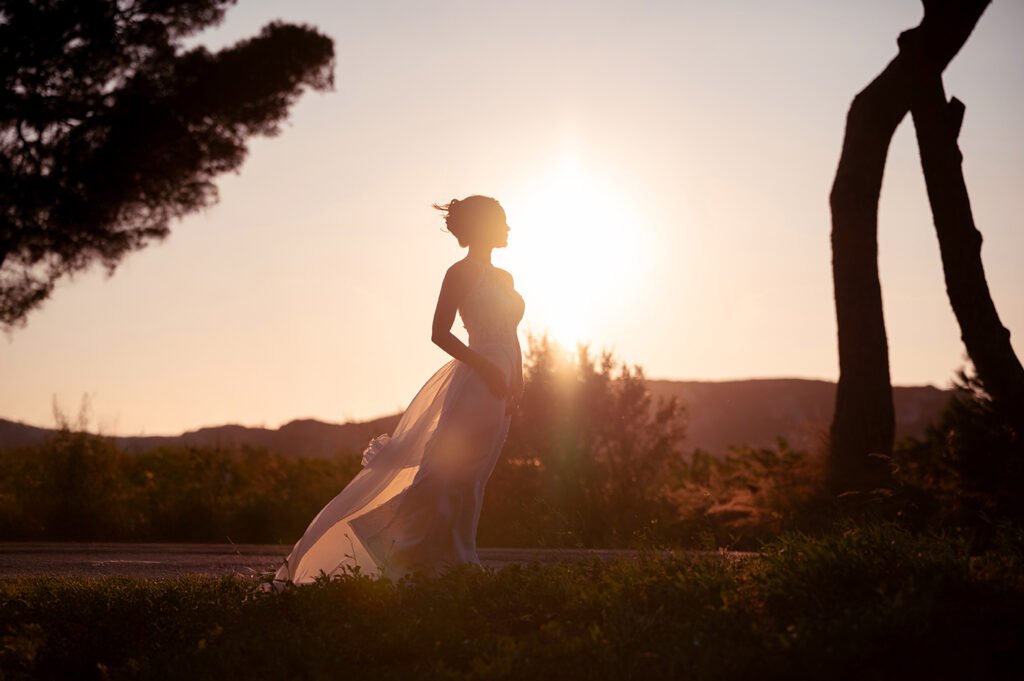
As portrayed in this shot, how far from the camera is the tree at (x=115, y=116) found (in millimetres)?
18078

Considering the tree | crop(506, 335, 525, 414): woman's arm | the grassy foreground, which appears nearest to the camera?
the grassy foreground

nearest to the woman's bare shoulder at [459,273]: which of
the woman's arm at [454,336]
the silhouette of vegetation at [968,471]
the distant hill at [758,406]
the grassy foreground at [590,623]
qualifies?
the woman's arm at [454,336]

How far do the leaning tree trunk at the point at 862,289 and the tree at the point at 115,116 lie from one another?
Answer: 9369 mm

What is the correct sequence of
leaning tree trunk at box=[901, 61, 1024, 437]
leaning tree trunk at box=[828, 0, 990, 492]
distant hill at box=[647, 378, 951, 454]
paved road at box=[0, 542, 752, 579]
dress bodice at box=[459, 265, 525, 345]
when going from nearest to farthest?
dress bodice at box=[459, 265, 525, 345]
leaning tree trunk at box=[901, 61, 1024, 437]
paved road at box=[0, 542, 752, 579]
leaning tree trunk at box=[828, 0, 990, 492]
distant hill at box=[647, 378, 951, 454]

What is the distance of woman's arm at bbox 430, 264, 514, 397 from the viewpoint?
746cm

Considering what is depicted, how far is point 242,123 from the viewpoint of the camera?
61.6 feet

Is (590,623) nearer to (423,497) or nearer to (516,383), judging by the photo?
(423,497)

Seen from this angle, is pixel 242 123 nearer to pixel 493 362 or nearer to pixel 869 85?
pixel 869 85

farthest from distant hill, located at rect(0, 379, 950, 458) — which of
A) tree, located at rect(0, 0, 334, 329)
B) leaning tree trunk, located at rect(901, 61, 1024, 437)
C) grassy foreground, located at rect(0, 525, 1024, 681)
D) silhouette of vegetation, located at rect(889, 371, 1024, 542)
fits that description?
grassy foreground, located at rect(0, 525, 1024, 681)

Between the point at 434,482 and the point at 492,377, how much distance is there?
823mm

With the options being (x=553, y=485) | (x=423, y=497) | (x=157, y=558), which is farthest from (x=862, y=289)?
(x=157, y=558)

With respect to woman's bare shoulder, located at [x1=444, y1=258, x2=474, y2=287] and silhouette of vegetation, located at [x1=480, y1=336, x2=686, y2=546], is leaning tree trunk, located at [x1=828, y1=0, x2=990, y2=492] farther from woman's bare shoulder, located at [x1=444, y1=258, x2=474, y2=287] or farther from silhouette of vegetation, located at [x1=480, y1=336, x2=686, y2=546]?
woman's bare shoulder, located at [x1=444, y1=258, x2=474, y2=287]

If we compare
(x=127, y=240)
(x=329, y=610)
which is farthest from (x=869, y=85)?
(x=127, y=240)

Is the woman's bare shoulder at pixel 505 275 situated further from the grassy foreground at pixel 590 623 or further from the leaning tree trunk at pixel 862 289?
the leaning tree trunk at pixel 862 289
